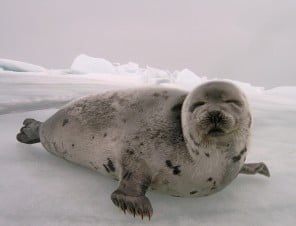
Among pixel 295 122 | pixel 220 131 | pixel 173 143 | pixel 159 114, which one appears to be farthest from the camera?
pixel 295 122

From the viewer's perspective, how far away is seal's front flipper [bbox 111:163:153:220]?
143cm

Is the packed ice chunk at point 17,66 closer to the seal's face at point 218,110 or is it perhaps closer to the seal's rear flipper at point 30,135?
the seal's rear flipper at point 30,135

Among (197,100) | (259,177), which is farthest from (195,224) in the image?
(259,177)

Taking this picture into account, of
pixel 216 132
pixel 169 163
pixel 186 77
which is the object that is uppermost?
pixel 216 132

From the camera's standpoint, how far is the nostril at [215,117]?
145cm

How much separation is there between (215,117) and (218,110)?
0.03m

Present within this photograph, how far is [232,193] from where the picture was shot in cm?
181

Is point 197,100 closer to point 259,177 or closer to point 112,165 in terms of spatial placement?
point 112,165

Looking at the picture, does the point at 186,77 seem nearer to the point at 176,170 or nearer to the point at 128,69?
the point at 128,69

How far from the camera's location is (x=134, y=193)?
1.55 m

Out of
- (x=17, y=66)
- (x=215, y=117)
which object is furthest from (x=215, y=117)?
(x=17, y=66)

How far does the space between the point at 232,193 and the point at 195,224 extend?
0.42m

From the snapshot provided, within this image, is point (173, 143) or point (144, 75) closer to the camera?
point (173, 143)

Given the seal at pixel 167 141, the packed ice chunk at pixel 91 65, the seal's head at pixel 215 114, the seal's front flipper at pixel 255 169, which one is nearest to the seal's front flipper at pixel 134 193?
the seal at pixel 167 141
